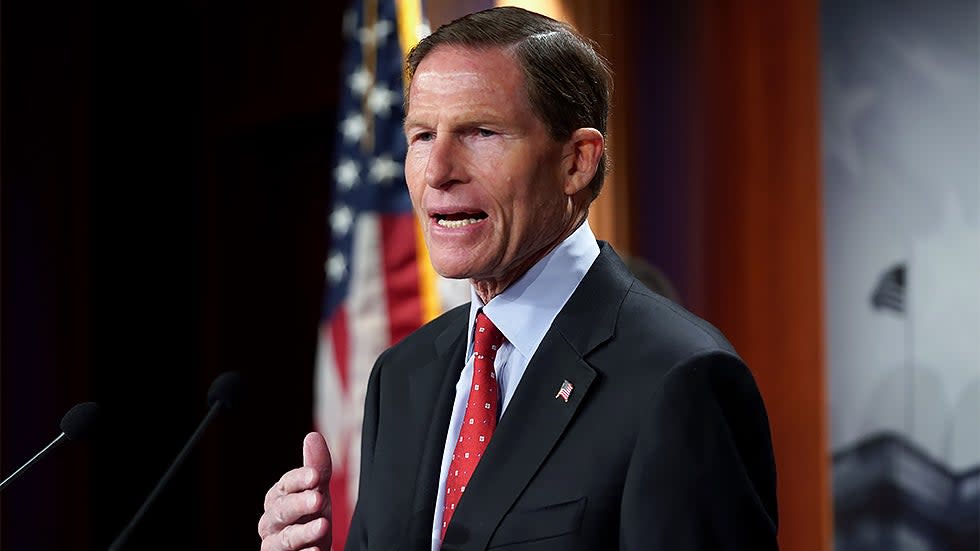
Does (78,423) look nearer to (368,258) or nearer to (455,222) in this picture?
(455,222)

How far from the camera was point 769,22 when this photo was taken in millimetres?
2799

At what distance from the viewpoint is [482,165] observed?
1.17 m

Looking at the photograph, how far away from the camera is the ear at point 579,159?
1.21 meters

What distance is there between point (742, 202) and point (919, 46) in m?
0.55

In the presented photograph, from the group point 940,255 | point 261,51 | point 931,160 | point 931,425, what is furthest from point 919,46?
point 261,51

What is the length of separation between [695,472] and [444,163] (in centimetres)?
40

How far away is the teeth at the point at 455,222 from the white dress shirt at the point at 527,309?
0.30ft

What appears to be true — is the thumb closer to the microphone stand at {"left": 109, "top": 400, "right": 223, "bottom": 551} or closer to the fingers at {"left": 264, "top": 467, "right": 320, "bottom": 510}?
the fingers at {"left": 264, "top": 467, "right": 320, "bottom": 510}

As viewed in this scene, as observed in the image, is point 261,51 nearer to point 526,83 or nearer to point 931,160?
point 931,160

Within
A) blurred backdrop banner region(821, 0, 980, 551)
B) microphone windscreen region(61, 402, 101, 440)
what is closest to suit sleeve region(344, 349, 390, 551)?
microphone windscreen region(61, 402, 101, 440)

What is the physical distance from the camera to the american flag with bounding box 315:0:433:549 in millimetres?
2988

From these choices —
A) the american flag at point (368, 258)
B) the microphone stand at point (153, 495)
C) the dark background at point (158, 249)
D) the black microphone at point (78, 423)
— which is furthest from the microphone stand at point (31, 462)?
the dark background at point (158, 249)

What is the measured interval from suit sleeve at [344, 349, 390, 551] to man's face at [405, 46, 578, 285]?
268 millimetres

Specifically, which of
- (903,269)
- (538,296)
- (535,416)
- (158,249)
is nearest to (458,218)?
(538,296)
